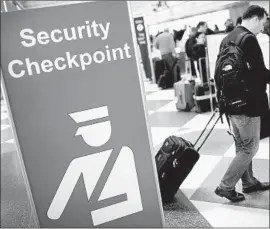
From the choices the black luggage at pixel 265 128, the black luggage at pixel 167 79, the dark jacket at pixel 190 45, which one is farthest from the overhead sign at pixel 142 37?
the black luggage at pixel 265 128

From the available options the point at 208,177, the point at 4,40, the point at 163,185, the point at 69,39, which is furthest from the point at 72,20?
the point at 208,177

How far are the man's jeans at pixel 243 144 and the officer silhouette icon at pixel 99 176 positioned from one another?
1.26 meters

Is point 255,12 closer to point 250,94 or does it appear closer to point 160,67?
point 250,94

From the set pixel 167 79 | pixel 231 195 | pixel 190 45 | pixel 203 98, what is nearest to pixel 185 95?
pixel 203 98

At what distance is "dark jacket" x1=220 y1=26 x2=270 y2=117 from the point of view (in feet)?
7.16

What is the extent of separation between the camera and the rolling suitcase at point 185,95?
558 centimetres

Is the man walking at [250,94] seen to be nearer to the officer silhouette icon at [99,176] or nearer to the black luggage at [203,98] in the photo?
the officer silhouette icon at [99,176]

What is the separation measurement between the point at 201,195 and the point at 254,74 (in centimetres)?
104

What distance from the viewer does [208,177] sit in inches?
119

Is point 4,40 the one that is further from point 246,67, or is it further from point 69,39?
point 246,67

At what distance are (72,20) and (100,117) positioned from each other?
0.34 meters

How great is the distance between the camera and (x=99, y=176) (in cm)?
125

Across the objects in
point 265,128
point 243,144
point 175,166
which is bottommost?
point 265,128

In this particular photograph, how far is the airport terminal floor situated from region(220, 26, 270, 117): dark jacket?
0.69 meters
